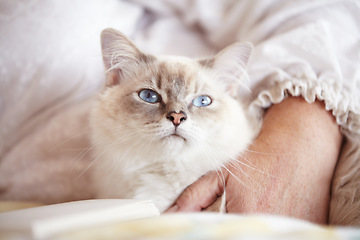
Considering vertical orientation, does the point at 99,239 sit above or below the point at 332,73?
below

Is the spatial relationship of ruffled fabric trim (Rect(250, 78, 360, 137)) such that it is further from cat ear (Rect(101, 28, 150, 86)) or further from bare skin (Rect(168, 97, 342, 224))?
cat ear (Rect(101, 28, 150, 86))

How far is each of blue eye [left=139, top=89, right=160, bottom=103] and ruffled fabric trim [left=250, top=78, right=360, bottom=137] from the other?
1.95ft

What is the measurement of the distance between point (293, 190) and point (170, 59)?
2.82ft

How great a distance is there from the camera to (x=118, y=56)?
1251 mm


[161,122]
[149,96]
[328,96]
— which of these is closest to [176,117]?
[161,122]

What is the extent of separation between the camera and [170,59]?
125 centimetres

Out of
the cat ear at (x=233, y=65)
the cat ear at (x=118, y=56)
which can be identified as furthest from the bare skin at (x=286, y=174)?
the cat ear at (x=118, y=56)

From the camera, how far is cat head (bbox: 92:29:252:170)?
3.36 feet

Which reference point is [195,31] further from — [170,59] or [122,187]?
[122,187]

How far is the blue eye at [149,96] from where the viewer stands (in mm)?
1109

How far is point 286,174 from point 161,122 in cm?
62

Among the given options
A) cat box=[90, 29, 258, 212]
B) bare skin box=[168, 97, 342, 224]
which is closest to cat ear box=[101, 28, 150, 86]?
cat box=[90, 29, 258, 212]

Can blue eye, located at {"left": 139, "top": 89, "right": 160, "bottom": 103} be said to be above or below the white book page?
above

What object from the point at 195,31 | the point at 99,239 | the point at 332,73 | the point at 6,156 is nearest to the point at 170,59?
the point at 195,31
